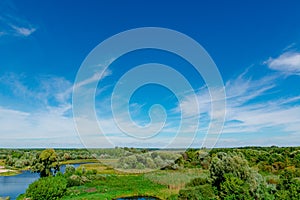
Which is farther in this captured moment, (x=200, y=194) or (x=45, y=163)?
(x=45, y=163)

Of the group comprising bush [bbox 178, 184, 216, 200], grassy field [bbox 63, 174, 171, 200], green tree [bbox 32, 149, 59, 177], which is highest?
green tree [bbox 32, 149, 59, 177]

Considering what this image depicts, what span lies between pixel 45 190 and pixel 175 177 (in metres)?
10.6

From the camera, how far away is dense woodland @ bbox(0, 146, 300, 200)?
10953mm

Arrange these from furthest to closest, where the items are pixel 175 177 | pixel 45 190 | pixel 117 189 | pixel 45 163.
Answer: pixel 175 177
pixel 45 163
pixel 117 189
pixel 45 190

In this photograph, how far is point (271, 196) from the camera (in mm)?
10188

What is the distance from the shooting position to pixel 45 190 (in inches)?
533

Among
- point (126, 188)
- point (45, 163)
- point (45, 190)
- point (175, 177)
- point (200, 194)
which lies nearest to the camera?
point (200, 194)

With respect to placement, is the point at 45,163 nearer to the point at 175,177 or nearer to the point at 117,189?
the point at 117,189

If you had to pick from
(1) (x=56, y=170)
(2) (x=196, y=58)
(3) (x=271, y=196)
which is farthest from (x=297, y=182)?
(1) (x=56, y=170)

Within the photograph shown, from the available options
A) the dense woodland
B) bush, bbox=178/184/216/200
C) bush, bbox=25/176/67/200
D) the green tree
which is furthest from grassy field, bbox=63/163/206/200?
the green tree

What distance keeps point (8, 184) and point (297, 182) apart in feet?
65.6

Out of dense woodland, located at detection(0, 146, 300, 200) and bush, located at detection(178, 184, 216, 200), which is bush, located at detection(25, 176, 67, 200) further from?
bush, located at detection(178, 184, 216, 200)

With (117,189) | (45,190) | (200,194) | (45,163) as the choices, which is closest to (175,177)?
(117,189)

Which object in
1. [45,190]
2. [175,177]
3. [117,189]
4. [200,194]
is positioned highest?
[175,177]
